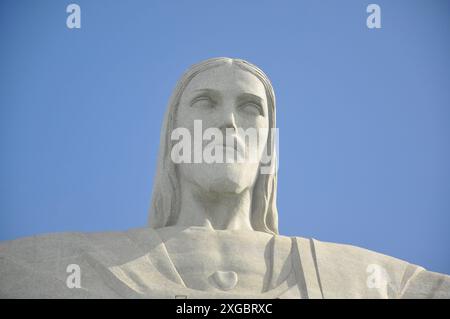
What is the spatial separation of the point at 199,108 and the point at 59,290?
11.9 feet

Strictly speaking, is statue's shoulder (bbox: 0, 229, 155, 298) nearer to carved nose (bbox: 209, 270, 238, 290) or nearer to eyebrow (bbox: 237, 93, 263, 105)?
carved nose (bbox: 209, 270, 238, 290)

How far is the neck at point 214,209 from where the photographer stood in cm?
2000

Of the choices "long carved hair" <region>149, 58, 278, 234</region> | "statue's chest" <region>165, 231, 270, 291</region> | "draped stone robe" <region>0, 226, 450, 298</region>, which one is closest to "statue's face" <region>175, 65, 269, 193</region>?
"long carved hair" <region>149, 58, 278, 234</region>

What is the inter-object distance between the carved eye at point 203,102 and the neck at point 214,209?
1.12m

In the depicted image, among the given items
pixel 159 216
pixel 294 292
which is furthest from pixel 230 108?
pixel 294 292

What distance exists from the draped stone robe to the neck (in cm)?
44

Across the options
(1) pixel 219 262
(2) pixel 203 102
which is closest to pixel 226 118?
(2) pixel 203 102

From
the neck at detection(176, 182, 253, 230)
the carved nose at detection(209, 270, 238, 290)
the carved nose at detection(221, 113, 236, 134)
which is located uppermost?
the carved nose at detection(221, 113, 236, 134)

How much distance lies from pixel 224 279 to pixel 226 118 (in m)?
2.59

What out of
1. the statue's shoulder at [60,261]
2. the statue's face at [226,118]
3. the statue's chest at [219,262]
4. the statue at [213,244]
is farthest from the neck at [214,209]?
the statue's shoulder at [60,261]

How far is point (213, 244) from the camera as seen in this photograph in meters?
19.2

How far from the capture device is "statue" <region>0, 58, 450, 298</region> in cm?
1850

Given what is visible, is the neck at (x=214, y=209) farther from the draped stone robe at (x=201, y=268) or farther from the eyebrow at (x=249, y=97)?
the eyebrow at (x=249, y=97)

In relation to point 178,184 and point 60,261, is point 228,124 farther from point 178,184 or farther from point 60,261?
point 60,261
